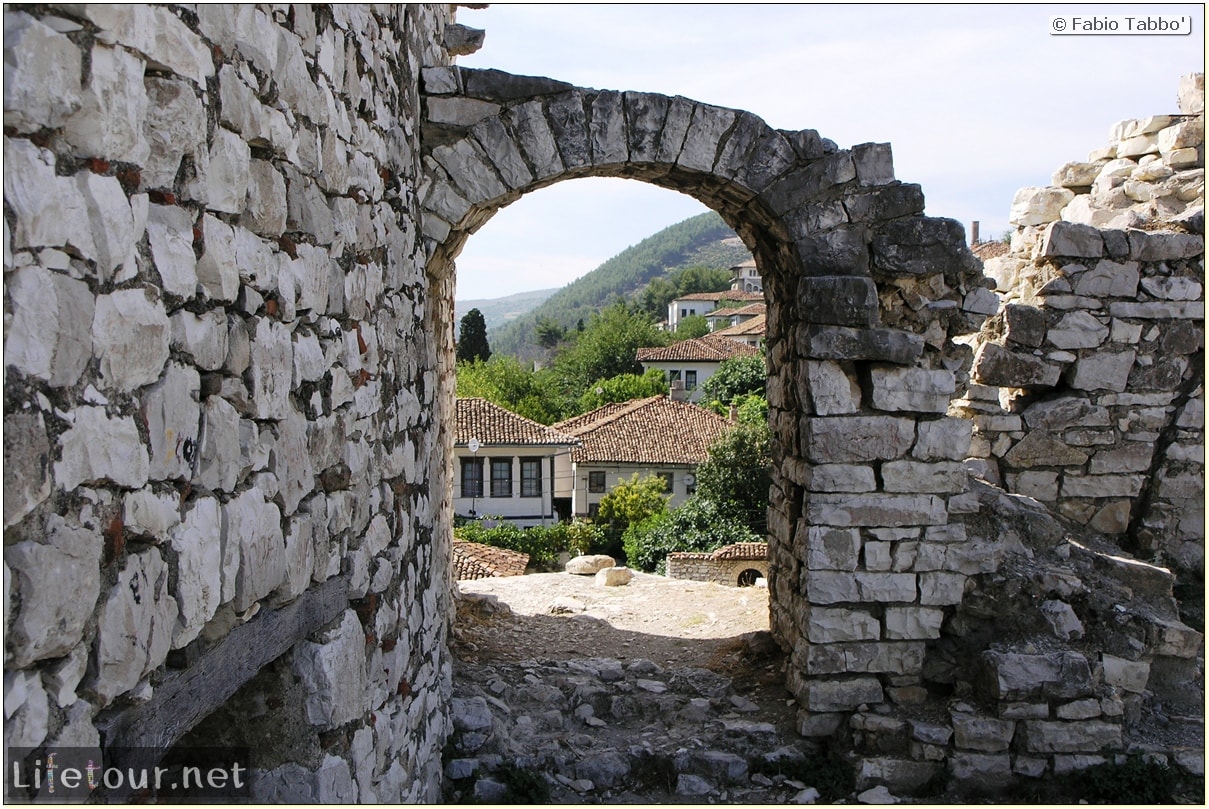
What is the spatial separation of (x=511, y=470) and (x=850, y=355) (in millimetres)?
24550

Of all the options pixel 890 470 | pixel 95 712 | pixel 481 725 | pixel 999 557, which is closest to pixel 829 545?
pixel 890 470

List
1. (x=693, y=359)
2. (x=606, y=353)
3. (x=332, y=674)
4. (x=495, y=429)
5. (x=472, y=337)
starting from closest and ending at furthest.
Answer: (x=332, y=674)
(x=495, y=429)
(x=693, y=359)
(x=472, y=337)
(x=606, y=353)

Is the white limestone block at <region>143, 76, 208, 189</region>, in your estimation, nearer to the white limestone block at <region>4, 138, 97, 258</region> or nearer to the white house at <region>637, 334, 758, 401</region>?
the white limestone block at <region>4, 138, 97, 258</region>

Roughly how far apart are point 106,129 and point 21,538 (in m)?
0.74

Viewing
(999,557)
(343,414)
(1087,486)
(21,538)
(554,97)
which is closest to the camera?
(21,538)

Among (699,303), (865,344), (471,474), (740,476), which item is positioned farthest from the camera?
(699,303)

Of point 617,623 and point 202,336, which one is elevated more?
point 202,336

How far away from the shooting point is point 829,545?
5.64 metres

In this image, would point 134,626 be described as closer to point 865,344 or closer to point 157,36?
point 157,36

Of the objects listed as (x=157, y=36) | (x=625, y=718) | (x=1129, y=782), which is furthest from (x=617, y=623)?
(x=157, y=36)

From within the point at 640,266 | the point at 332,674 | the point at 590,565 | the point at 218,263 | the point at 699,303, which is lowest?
the point at 590,565

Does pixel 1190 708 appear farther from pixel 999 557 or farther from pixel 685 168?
pixel 685 168

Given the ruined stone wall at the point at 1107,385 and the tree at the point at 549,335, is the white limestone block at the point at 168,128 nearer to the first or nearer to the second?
the ruined stone wall at the point at 1107,385

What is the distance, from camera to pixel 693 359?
1870 inches
